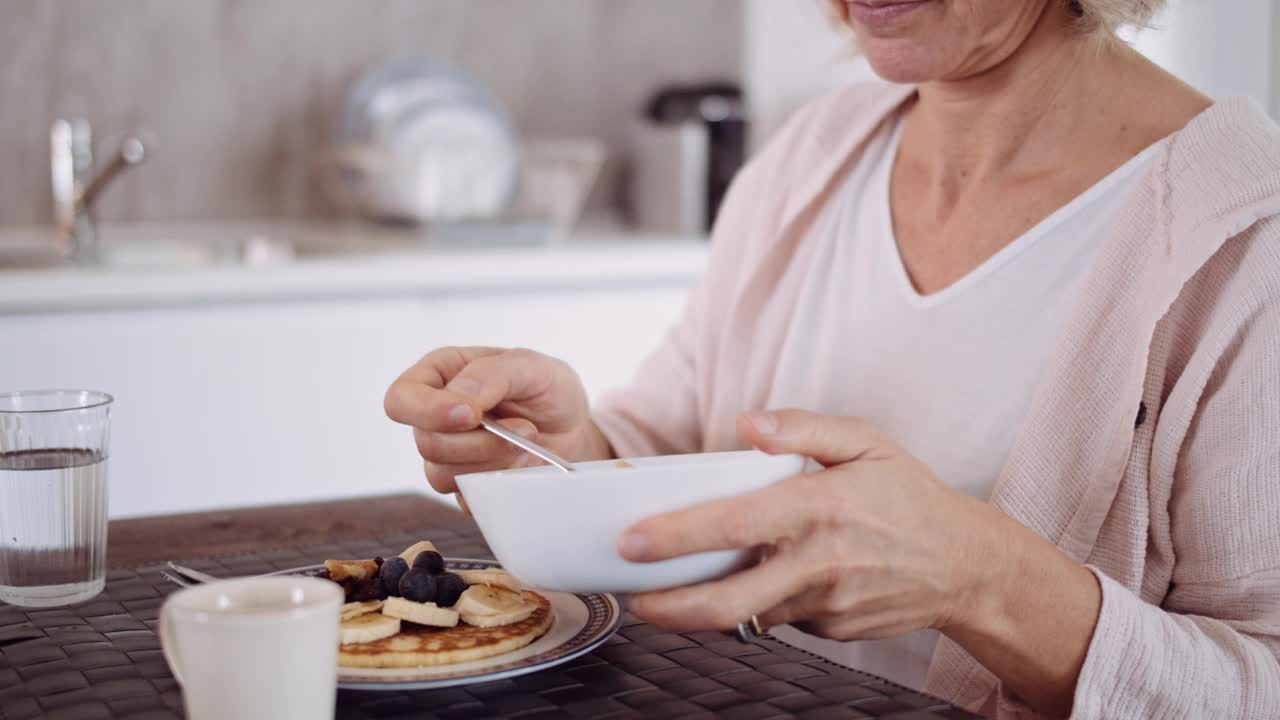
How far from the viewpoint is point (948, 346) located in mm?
1218

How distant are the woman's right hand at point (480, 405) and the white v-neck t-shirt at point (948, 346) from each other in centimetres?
27

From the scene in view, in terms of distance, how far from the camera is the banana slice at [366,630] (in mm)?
771

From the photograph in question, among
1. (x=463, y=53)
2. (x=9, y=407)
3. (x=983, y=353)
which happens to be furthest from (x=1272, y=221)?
(x=463, y=53)

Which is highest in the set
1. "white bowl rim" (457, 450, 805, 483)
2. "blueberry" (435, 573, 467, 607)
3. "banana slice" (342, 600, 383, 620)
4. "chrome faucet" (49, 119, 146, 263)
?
"chrome faucet" (49, 119, 146, 263)

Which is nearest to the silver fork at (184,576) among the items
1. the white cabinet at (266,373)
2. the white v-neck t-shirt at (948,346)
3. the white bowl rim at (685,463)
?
the white bowl rim at (685,463)

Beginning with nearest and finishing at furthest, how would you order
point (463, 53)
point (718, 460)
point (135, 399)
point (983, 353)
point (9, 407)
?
point (718, 460)
point (9, 407)
point (983, 353)
point (135, 399)
point (463, 53)

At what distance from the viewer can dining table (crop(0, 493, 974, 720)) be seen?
0.74 metres

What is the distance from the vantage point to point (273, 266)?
Answer: 8.01 feet

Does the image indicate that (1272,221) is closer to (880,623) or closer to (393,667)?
(880,623)

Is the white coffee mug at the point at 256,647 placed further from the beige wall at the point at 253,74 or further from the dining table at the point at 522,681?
the beige wall at the point at 253,74

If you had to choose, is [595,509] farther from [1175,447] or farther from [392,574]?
[1175,447]

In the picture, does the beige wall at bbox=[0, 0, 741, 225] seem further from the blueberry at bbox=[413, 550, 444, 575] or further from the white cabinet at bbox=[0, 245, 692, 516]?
the blueberry at bbox=[413, 550, 444, 575]

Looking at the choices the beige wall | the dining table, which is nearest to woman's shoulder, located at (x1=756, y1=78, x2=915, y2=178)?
the dining table

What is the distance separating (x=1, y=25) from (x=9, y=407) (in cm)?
234
